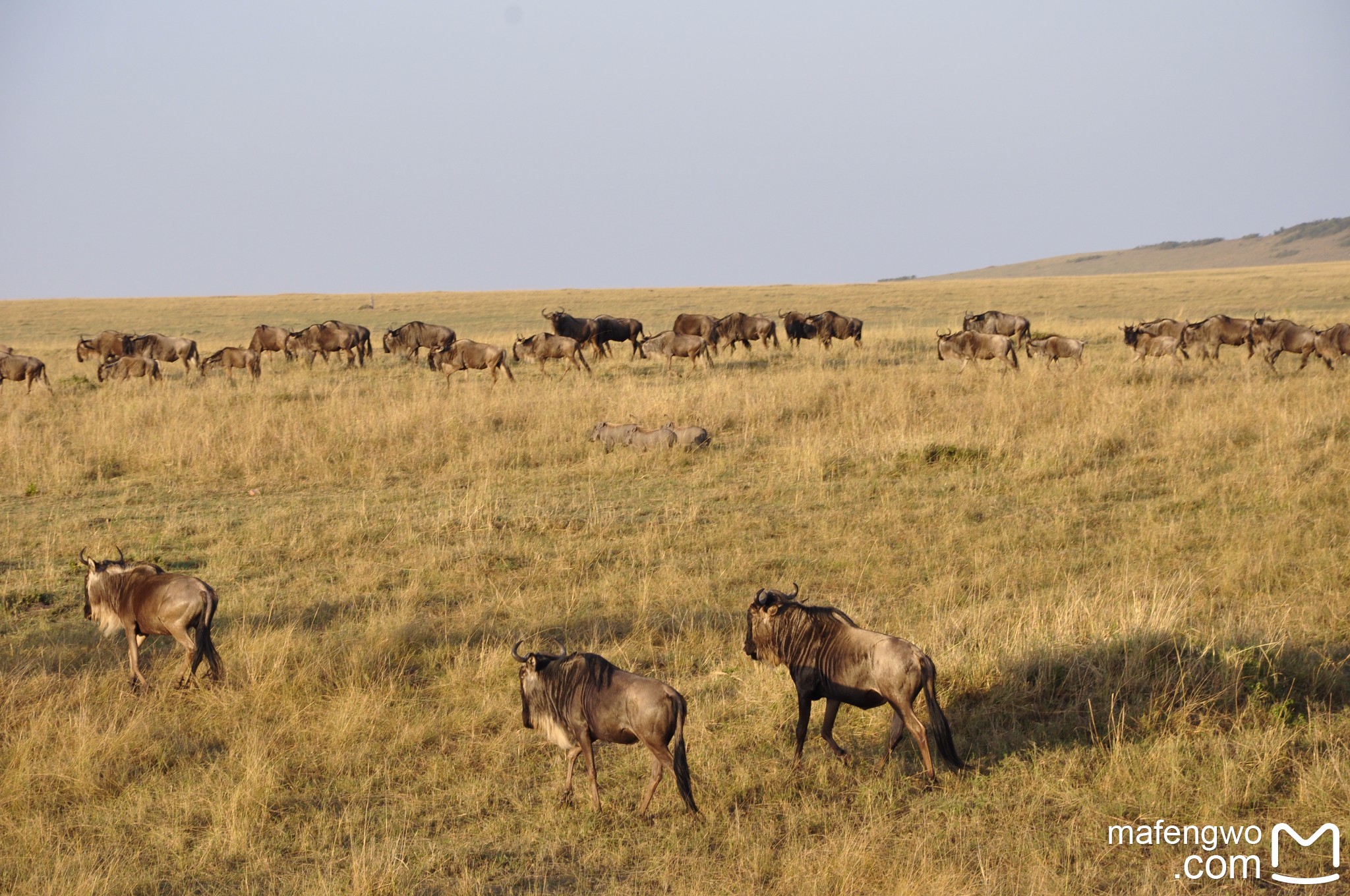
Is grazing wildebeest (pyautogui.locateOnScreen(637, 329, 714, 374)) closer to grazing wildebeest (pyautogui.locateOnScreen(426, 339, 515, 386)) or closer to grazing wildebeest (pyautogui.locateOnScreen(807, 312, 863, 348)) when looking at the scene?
grazing wildebeest (pyautogui.locateOnScreen(426, 339, 515, 386))

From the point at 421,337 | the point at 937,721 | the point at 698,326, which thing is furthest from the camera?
the point at 421,337

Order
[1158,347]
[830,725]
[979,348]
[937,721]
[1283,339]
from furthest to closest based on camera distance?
1. [1158,347]
2. [979,348]
3. [1283,339]
4. [830,725]
5. [937,721]

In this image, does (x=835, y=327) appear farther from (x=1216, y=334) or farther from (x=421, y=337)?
(x=421, y=337)

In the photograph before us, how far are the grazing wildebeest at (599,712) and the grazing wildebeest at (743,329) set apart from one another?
1986 centimetres

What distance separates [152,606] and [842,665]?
3.84 m

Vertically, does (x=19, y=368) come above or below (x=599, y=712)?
above

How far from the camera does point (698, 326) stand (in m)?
24.6

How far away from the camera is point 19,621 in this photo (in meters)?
7.23

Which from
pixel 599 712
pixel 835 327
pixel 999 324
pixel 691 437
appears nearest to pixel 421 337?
pixel 835 327

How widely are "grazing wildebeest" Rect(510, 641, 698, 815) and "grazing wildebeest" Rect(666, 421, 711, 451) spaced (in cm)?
814

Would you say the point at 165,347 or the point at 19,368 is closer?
the point at 19,368

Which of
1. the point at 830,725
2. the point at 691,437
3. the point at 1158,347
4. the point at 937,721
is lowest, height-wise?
the point at 830,725

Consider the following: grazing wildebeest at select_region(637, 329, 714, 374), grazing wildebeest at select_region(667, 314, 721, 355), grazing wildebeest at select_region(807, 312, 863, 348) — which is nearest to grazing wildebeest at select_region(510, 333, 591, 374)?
grazing wildebeest at select_region(637, 329, 714, 374)

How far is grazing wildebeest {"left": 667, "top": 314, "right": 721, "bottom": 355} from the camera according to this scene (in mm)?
24219
